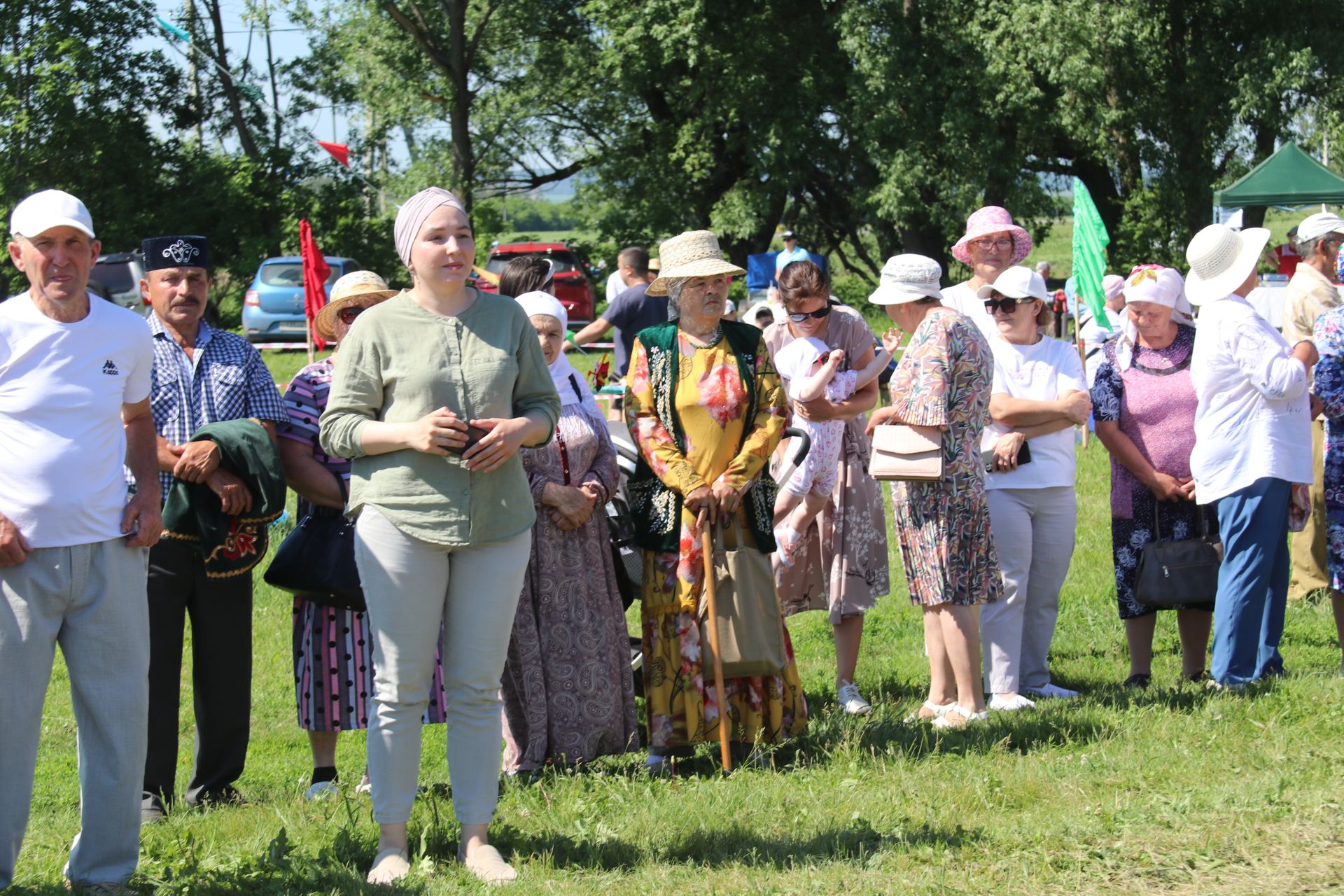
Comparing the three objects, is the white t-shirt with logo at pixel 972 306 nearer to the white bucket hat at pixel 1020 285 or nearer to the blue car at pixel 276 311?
the white bucket hat at pixel 1020 285

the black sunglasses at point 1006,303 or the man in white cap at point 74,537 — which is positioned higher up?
the black sunglasses at point 1006,303

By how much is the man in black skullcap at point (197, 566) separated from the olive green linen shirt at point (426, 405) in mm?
1001

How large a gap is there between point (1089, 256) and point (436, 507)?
34.6 feet

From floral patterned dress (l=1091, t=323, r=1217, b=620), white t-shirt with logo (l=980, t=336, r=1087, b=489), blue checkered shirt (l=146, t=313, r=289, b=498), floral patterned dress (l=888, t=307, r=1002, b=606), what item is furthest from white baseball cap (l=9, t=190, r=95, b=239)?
floral patterned dress (l=1091, t=323, r=1217, b=620)

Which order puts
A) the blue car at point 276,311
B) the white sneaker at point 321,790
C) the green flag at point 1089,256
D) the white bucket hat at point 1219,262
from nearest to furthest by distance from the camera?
the white sneaker at point 321,790
the white bucket hat at point 1219,262
the green flag at point 1089,256
the blue car at point 276,311

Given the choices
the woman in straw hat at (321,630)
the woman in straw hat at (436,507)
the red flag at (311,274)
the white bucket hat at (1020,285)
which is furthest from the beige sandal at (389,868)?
Result: the red flag at (311,274)

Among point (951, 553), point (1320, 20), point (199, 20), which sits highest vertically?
point (199, 20)

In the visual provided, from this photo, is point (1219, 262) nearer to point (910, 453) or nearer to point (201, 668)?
point (910, 453)

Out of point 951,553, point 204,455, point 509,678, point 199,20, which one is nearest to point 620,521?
point 509,678

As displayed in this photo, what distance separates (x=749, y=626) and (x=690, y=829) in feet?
3.15

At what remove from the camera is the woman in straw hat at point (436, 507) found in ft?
14.0

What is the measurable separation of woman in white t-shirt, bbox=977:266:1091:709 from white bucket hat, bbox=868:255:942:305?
17.2 inches

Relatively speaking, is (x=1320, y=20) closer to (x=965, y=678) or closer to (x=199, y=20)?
(x=965, y=678)

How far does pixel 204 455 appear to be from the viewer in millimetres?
5035
